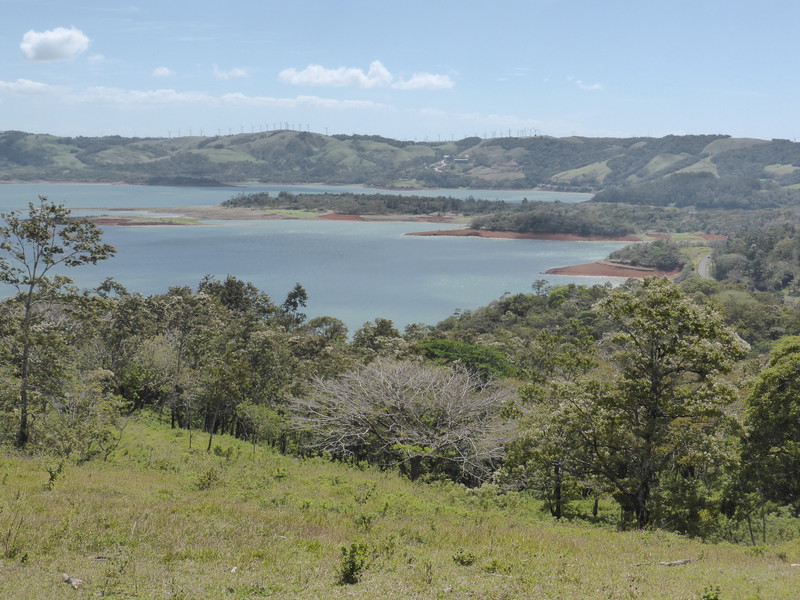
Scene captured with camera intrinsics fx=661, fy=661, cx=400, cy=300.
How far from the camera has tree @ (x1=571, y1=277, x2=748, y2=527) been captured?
11398 millimetres

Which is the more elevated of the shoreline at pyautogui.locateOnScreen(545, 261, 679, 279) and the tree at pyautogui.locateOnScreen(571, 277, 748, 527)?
the tree at pyautogui.locateOnScreen(571, 277, 748, 527)

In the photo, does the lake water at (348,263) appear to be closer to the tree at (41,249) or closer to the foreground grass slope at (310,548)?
the tree at (41,249)

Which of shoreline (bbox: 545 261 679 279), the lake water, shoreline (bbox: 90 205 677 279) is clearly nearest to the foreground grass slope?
the lake water

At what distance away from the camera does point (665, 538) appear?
10.5 m

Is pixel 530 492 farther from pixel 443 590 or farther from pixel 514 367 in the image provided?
pixel 514 367

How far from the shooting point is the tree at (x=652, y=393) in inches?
449

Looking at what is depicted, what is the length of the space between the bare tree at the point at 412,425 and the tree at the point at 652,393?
4027 millimetres

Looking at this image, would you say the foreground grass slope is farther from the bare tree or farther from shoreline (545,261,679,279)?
shoreline (545,261,679,279)

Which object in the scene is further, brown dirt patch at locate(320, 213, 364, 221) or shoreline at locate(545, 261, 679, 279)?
brown dirt patch at locate(320, 213, 364, 221)

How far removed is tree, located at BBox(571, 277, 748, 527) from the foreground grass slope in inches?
55.2

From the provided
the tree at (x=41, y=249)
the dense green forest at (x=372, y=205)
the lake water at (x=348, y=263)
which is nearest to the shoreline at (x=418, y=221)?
the dense green forest at (x=372, y=205)

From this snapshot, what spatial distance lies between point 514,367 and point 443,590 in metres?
24.7

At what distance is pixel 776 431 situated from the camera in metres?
15.3

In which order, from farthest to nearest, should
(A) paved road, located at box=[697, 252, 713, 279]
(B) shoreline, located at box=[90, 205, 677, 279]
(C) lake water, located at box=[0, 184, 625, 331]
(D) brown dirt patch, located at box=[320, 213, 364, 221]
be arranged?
1. (D) brown dirt patch, located at box=[320, 213, 364, 221]
2. (B) shoreline, located at box=[90, 205, 677, 279]
3. (A) paved road, located at box=[697, 252, 713, 279]
4. (C) lake water, located at box=[0, 184, 625, 331]
